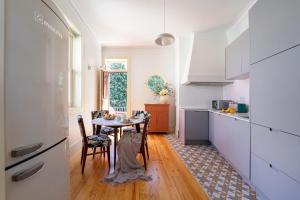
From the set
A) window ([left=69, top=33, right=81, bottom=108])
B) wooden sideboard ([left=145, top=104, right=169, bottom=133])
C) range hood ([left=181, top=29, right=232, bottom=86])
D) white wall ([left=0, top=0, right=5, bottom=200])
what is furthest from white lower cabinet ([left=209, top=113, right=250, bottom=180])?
window ([left=69, top=33, right=81, bottom=108])

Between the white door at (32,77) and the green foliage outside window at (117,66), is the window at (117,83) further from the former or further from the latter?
the white door at (32,77)

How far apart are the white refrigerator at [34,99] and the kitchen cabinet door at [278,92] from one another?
1755 millimetres

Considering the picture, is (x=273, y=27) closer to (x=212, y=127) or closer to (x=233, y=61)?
(x=233, y=61)

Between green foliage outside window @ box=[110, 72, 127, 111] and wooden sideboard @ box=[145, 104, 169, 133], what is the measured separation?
44.0 inches

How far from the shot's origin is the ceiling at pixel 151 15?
10.1ft

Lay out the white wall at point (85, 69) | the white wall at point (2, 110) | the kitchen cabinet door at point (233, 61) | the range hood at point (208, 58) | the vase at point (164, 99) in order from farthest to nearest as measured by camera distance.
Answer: the vase at point (164, 99) → the range hood at point (208, 58) → the white wall at point (85, 69) → the kitchen cabinet door at point (233, 61) → the white wall at point (2, 110)

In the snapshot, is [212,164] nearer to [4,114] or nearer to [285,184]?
[285,184]

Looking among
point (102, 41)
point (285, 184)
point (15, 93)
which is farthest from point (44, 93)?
point (102, 41)

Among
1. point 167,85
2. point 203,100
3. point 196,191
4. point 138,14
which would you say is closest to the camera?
point 196,191

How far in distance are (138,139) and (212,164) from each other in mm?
1333

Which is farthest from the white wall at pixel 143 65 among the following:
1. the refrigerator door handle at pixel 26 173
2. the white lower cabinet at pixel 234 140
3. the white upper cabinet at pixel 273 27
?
the refrigerator door handle at pixel 26 173

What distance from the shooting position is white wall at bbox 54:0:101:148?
3.23 metres

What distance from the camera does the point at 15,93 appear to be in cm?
71

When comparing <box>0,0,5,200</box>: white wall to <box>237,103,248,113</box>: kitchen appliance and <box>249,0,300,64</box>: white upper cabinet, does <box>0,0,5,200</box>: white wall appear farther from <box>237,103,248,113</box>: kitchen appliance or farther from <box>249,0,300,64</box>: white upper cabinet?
<box>237,103,248,113</box>: kitchen appliance
